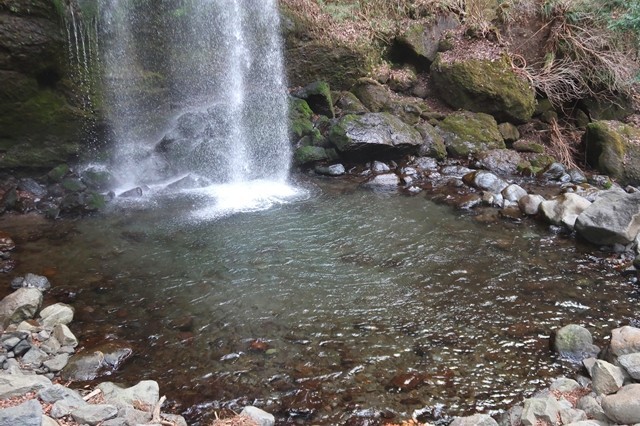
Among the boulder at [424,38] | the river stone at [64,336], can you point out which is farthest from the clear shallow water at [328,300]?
the boulder at [424,38]

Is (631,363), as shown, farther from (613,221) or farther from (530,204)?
(530,204)

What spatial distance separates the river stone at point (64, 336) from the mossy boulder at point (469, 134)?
9157mm

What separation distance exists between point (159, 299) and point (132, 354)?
104 cm

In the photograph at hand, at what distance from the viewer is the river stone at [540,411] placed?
341cm

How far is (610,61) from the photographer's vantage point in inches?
469

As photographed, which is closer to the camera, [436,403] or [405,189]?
[436,403]

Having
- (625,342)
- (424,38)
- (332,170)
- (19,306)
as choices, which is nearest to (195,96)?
(332,170)

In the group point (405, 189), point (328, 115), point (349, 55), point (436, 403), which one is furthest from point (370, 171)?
point (436, 403)

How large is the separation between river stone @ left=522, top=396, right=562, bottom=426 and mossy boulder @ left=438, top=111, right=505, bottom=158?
8.19 metres

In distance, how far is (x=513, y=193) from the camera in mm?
8688

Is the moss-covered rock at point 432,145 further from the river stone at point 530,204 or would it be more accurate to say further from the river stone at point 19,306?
the river stone at point 19,306

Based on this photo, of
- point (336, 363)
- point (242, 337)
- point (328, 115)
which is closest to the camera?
point (336, 363)

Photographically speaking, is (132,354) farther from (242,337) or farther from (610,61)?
(610,61)

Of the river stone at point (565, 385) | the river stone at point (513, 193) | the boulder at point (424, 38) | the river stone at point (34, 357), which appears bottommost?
the river stone at point (565, 385)
